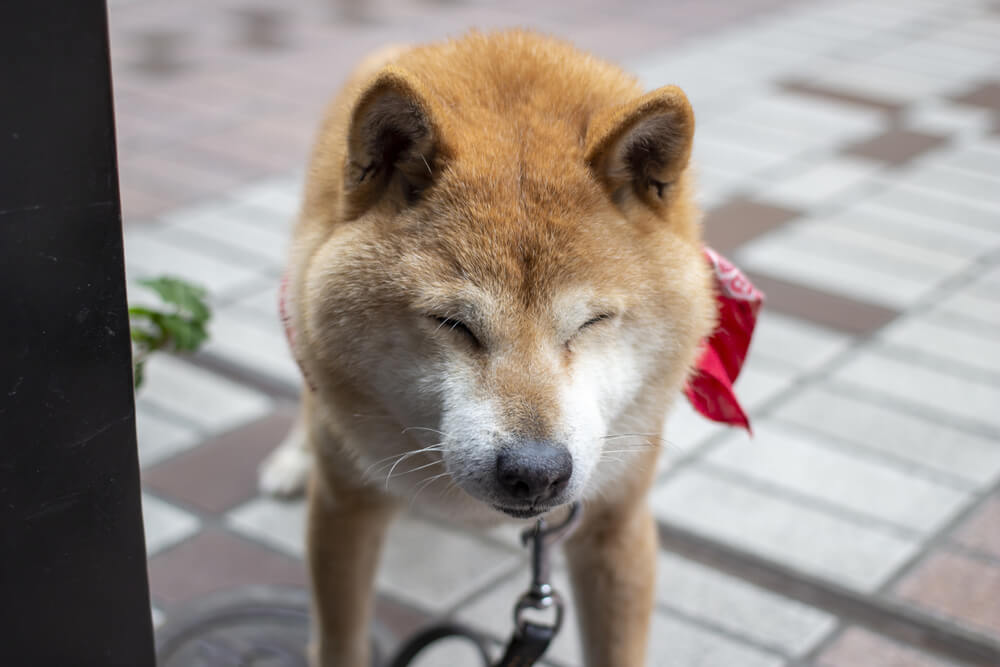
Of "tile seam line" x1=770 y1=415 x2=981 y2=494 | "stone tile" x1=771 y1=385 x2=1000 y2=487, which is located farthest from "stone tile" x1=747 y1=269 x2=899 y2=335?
"tile seam line" x1=770 y1=415 x2=981 y2=494

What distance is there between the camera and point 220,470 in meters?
3.30

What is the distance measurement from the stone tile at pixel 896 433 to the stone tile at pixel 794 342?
197 millimetres

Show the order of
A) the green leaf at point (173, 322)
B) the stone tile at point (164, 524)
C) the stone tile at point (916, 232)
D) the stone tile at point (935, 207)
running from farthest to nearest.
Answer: the stone tile at point (935, 207) → the stone tile at point (916, 232) → the stone tile at point (164, 524) → the green leaf at point (173, 322)

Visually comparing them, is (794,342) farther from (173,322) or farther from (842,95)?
(842,95)

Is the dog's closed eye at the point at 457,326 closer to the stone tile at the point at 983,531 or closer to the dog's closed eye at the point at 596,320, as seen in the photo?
the dog's closed eye at the point at 596,320

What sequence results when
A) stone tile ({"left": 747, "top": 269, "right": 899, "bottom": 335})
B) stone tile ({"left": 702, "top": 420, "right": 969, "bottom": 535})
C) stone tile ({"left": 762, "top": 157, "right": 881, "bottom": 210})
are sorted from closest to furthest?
stone tile ({"left": 702, "top": 420, "right": 969, "bottom": 535}) < stone tile ({"left": 747, "top": 269, "right": 899, "bottom": 335}) < stone tile ({"left": 762, "top": 157, "right": 881, "bottom": 210})

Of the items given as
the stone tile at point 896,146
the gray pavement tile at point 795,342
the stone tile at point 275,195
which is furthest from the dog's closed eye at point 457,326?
the stone tile at point 896,146

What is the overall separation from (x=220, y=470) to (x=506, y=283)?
1857 millimetres

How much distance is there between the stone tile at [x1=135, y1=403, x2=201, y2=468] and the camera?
3320 millimetres

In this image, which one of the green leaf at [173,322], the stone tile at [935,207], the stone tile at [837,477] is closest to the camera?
the green leaf at [173,322]

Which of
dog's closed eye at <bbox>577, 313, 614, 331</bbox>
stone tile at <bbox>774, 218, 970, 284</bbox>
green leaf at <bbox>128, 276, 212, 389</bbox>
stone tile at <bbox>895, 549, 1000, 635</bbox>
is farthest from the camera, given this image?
stone tile at <bbox>774, 218, 970, 284</bbox>

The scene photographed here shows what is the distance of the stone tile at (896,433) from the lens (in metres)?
3.32

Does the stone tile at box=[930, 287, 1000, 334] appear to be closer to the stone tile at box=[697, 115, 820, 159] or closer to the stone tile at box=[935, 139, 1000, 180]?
the stone tile at box=[935, 139, 1000, 180]

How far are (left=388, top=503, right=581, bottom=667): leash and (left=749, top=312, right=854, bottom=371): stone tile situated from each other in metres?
1.95
